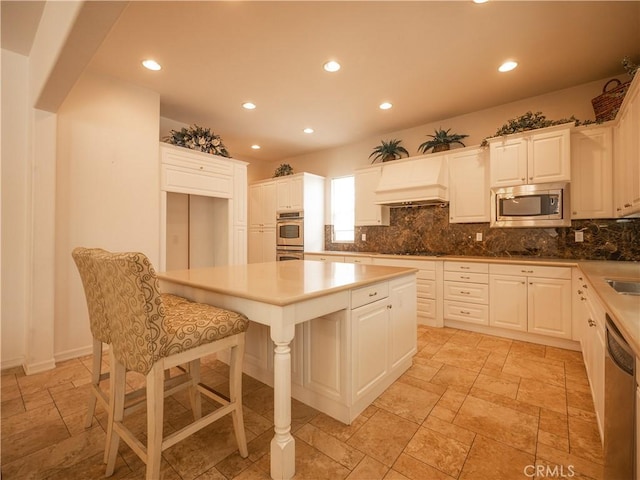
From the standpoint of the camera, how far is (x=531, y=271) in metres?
3.02

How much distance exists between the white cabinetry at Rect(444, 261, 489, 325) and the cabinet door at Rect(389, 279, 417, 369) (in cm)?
129

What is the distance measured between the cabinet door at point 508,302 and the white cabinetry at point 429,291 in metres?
0.57

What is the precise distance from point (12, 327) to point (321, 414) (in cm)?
287

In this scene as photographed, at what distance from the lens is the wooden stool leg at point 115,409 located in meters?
1.37

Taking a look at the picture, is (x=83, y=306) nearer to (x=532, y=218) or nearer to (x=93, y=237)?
(x=93, y=237)

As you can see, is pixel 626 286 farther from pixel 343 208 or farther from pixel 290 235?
pixel 290 235

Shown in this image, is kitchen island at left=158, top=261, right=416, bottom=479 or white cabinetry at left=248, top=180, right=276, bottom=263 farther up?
white cabinetry at left=248, top=180, right=276, bottom=263

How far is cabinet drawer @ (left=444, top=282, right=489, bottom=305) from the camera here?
10.9 feet

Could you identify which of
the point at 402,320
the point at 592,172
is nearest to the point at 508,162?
the point at 592,172

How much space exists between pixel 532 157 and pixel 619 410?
2.86m

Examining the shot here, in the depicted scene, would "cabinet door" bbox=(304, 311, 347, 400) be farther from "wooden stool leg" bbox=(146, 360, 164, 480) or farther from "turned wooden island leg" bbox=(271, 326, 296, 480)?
"wooden stool leg" bbox=(146, 360, 164, 480)

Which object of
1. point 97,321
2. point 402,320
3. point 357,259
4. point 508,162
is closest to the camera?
point 97,321

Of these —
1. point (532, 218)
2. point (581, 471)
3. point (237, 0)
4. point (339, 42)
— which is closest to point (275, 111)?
point (339, 42)

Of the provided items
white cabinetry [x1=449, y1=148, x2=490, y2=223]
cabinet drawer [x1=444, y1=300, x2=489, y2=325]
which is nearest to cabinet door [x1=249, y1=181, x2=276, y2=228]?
white cabinetry [x1=449, y1=148, x2=490, y2=223]
